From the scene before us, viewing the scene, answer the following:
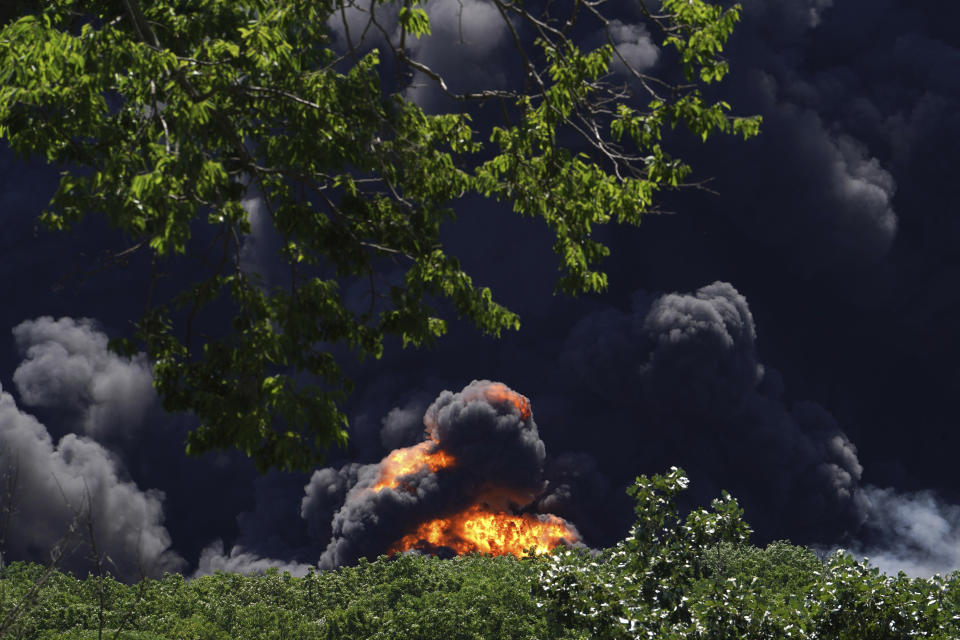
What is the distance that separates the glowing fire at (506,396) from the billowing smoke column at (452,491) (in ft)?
0.37

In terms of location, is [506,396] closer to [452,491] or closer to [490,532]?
[452,491]

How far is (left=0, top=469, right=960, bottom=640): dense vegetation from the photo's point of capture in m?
12.9

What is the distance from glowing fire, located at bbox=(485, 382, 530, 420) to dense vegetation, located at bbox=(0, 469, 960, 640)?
148ft

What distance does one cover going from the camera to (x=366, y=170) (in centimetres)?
1102

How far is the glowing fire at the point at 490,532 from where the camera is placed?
92.2m

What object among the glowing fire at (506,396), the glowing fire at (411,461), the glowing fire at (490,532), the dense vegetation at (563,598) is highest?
the glowing fire at (506,396)

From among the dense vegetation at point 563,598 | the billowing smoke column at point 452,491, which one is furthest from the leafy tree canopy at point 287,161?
the billowing smoke column at point 452,491

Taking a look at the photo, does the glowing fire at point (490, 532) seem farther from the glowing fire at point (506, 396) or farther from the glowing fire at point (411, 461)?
the glowing fire at point (506, 396)

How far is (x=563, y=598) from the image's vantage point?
14016mm

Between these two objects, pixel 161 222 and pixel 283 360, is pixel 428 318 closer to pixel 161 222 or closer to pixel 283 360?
pixel 283 360

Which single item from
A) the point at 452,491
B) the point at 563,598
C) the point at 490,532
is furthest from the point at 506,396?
the point at 563,598

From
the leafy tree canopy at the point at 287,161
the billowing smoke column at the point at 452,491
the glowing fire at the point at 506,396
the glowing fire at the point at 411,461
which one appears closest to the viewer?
the leafy tree canopy at the point at 287,161

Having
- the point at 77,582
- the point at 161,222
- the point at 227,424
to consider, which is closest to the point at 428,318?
the point at 227,424

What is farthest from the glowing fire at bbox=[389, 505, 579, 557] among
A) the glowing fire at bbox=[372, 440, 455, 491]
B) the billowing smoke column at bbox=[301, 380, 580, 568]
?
the glowing fire at bbox=[372, 440, 455, 491]
